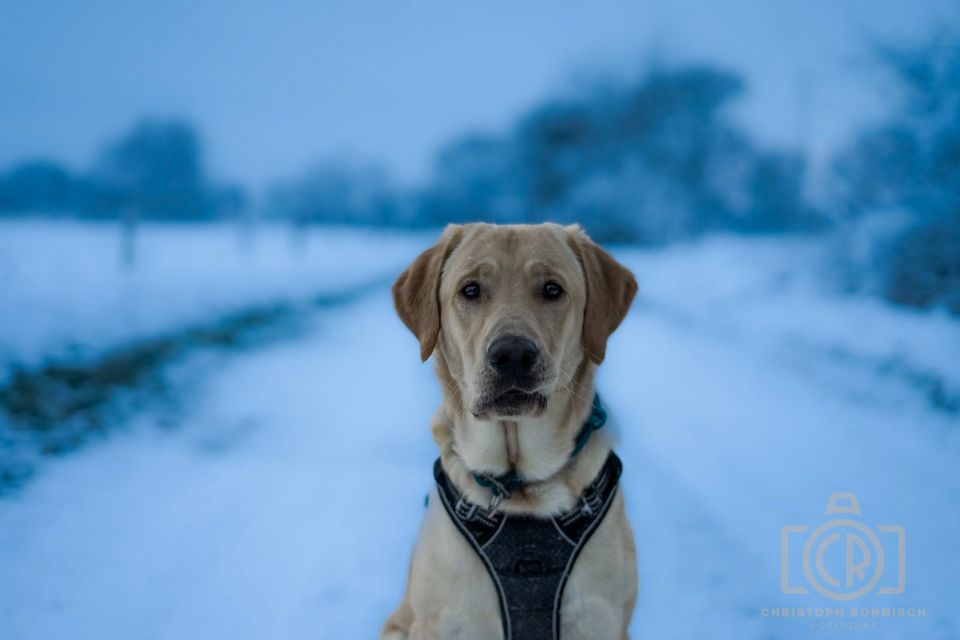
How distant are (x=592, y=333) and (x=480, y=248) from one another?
54cm

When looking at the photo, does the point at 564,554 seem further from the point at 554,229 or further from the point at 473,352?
the point at 554,229

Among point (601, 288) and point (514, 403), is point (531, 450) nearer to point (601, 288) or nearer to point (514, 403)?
point (514, 403)

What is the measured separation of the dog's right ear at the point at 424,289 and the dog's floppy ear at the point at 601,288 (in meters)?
0.51

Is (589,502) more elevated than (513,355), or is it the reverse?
(513,355)

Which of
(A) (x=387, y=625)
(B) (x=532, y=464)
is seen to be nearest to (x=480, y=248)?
(B) (x=532, y=464)

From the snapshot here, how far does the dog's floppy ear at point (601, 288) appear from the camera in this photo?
2.88 meters

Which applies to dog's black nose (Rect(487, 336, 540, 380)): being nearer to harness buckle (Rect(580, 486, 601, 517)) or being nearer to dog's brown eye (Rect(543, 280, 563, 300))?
dog's brown eye (Rect(543, 280, 563, 300))

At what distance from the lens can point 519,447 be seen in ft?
9.25

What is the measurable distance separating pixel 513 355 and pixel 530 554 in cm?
73

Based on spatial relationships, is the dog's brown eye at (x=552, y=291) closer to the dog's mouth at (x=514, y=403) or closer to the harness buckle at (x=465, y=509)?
the dog's mouth at (x=514, y=403)

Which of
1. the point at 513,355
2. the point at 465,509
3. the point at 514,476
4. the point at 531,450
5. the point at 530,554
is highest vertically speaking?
the point at 513,355

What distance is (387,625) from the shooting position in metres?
3.12

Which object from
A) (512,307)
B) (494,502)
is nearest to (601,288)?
(512,307)

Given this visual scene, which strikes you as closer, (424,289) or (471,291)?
(471,291)
